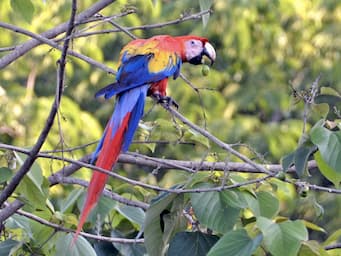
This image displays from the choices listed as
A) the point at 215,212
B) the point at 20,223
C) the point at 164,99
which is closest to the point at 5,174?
the point at 20,223

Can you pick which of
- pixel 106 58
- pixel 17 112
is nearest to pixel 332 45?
pixel 106 58

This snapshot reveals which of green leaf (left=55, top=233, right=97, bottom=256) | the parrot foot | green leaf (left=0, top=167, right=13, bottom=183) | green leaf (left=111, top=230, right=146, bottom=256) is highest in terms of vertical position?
the parrot foot

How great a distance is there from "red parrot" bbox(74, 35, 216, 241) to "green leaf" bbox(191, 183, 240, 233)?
0.19 meters

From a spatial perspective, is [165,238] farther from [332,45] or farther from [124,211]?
[332,45]

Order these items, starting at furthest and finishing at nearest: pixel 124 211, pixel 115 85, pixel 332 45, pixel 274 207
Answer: pixel 332 45 → pixel 115 85 → pixel 124 211 → pixel 274 207

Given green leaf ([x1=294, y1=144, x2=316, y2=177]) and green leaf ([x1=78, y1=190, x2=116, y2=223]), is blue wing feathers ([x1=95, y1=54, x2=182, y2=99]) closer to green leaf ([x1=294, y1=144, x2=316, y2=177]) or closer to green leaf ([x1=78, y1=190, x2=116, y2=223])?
green leaf ([x1=78, y1=190, x2=116, y2=223])

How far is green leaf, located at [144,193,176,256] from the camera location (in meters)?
1.39

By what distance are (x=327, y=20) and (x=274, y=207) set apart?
4.61 m

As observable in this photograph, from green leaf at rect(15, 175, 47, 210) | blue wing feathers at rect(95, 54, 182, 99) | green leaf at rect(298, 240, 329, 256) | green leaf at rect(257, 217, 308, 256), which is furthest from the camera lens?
blue wing feathers at rect(95, 54, 182, 99)

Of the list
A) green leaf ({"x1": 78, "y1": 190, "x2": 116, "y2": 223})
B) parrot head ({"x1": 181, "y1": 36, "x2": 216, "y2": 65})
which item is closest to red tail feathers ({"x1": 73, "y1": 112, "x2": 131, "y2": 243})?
green leaf ({"x1": 78, "y1": 190, "x2": 116, "y2": 223})

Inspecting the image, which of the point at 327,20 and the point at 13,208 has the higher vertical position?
the point at 327,20

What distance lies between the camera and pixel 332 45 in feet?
18.8

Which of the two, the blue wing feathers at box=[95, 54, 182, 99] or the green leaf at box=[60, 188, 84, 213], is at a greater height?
the blue wing feathers at box=[95, 54, 182, 99]

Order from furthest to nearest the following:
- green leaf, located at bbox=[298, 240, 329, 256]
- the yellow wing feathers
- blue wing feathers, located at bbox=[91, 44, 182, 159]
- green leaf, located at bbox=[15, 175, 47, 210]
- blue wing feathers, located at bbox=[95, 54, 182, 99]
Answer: the yellow wing feathers, blue wing feathers, located at bbox=[95, 54, 182, 99], blue wing feathers, located at bbox=[91, 44, 182, 159], green leaf, located at bbox=[15, 175, 47, 210], green leaf, located at bbox=[298, 240, 329, 256]
